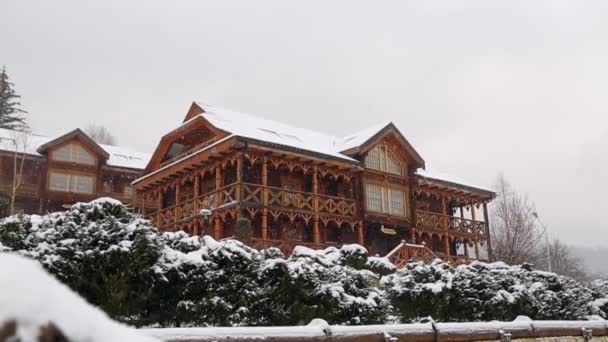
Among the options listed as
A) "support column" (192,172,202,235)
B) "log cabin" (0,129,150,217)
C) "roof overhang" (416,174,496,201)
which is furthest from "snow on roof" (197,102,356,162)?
"log cabin" (0,129,150,217)

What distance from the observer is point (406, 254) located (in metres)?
24.8

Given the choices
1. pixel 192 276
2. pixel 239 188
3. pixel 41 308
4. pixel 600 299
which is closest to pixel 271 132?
pixel 239 188

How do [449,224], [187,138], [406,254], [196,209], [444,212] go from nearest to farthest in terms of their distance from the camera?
1. [406,254]
2. [196,209]
3. [187,138]
4. [449,224]
5. [444,212]

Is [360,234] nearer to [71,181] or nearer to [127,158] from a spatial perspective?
[71,181]

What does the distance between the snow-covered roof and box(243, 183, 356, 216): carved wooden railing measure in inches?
752

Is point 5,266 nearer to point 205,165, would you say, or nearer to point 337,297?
point 337,297

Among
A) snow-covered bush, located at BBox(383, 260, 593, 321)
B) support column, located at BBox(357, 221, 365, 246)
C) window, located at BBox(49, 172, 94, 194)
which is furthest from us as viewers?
window, located at BBox(49, 172, 94, 194)

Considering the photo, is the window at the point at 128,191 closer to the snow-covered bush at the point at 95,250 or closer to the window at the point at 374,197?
the window at the point at 374,197

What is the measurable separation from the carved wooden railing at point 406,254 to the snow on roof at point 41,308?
22926 mm

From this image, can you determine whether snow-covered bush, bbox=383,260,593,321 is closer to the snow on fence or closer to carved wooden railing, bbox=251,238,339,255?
the snow on fence

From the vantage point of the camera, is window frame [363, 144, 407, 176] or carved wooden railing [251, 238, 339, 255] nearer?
carved wooden railing [251, 238, 339, 255]

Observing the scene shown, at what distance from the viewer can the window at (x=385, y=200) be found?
2880cm

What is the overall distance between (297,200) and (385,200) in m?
5.76

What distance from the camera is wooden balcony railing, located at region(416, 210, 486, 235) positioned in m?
31.0
